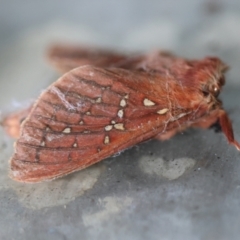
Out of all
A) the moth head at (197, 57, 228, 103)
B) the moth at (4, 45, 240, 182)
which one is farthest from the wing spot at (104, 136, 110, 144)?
the moth head at (197, 57, 228, 103)

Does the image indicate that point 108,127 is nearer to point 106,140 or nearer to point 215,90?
point 106,140

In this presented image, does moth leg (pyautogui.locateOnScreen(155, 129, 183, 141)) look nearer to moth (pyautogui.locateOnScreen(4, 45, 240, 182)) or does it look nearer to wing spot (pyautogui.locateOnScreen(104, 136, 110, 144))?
moth (pyautogui.locateOnScreen(4, 45, 240, 182))

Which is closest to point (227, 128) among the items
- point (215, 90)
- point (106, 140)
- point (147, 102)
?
point (215, 90)

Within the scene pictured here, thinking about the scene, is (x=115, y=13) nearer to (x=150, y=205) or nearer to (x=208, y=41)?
(x=208, y=41)

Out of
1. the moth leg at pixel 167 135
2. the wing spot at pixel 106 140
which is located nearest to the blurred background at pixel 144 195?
the moth leg at pixel 167 135

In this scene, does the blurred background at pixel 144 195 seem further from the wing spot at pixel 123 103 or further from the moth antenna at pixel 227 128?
the wing spot at pixel 123 103

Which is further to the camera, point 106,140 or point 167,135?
point 167,135

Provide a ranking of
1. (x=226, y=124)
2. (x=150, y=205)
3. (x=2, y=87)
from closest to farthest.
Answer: (x=150, y=205), (x=226, y=124), (x=2, y=87)

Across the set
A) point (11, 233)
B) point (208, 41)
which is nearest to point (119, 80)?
point (11, 233)
